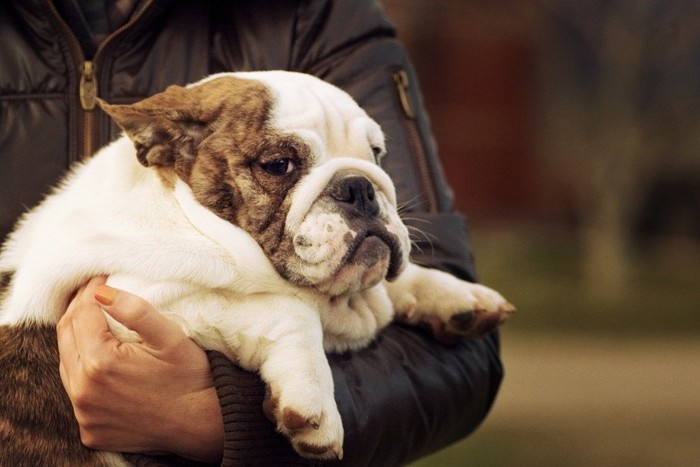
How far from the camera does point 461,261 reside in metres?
2.74

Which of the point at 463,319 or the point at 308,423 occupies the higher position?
the point at 308,423

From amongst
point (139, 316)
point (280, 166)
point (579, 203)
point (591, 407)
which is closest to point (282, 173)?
point (280, 166)

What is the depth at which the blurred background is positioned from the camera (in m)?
7.45

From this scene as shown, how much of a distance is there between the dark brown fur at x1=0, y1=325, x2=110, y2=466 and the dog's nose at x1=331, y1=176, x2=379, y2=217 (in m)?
0.66

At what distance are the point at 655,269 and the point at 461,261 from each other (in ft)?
39.2

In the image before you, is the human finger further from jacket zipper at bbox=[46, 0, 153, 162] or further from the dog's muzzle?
jacket zipper at bbox=[46, 0, 153, 162]

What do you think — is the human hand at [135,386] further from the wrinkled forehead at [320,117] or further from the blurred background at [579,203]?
the blurred background at [579,203]

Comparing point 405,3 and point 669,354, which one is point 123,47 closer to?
point 669,354

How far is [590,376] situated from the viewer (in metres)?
8.45

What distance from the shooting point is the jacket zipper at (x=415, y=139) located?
272cm

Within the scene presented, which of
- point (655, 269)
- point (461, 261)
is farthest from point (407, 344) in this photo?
point (655, 269)

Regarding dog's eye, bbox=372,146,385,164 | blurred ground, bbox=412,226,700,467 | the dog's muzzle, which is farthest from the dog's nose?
blurred ground, bbox=412,226,700,467

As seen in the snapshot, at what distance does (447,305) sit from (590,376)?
20.5ft

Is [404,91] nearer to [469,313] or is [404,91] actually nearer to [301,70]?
[301,70]
